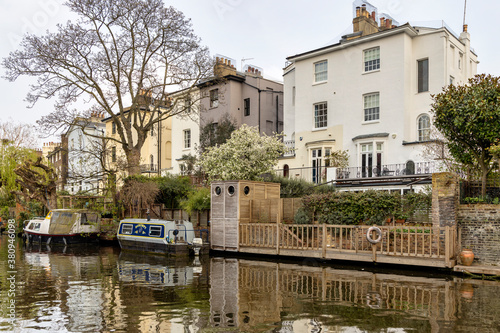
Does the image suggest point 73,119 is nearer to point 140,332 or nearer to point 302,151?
point 302,151

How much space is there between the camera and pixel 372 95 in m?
28.4

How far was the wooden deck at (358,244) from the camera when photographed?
14984 millimetres

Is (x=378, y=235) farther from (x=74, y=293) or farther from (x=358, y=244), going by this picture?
(x=74, y=293)

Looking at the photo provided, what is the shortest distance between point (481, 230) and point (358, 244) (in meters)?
4.46


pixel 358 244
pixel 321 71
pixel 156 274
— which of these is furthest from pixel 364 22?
pixel 156 274

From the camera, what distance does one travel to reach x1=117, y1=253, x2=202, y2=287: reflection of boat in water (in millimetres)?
14305

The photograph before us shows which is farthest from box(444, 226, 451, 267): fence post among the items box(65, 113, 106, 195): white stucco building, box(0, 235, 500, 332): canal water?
box(65, 113, 106, 195): white stucco building

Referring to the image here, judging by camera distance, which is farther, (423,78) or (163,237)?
(423,78)

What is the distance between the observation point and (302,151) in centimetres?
3097

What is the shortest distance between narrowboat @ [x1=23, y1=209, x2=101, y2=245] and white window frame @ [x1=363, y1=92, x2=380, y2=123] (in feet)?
61.8

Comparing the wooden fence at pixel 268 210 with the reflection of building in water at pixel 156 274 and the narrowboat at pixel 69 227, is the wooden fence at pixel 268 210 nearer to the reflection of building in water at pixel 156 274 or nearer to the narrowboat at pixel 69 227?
the reflection of building in water at pixel 156 274

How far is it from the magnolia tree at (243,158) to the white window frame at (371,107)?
677cm

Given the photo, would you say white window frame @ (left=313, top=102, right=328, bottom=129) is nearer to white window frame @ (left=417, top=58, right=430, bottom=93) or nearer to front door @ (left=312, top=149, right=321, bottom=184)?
front door @ (left=312, top=149, right=321, bottom=184)

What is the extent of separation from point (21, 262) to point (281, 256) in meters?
12.0
